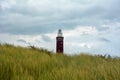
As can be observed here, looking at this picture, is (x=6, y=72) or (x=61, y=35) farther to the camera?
(x=61, y=35)

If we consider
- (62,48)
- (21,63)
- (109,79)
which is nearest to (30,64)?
(21,63)

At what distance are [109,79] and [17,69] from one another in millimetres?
2549

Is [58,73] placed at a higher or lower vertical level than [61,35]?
lower

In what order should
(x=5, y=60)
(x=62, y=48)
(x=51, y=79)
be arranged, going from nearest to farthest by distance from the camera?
(x=51, y=79), (x=5, y=60), (x=62, y=48)

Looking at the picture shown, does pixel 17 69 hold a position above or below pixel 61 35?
below

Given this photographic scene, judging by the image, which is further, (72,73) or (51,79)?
(72,73)

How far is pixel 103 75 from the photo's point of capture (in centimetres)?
968

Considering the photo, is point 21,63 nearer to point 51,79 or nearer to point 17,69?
point 17,69

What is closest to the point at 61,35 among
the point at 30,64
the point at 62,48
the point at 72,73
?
the point at 62,48

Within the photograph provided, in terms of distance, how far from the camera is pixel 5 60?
10.9m

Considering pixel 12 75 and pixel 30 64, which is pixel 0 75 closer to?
pixel 12 75

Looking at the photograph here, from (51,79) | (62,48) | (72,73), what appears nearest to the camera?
(51,79)

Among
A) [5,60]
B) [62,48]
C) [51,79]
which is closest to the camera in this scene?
[51,79]

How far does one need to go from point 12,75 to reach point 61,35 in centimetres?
1215
